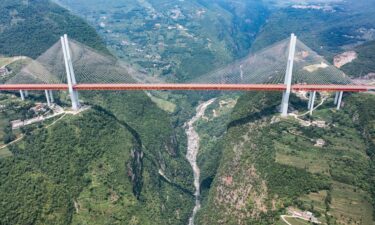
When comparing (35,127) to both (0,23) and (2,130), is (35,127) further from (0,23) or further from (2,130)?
(0,23)

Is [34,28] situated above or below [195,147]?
above

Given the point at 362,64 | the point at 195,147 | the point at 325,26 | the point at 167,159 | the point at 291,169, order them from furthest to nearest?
the point at 325,26
the point at 195,147
the point at 362,64
the point at 167,159
the point at 291,169

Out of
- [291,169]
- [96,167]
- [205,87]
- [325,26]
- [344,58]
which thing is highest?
[205,87]

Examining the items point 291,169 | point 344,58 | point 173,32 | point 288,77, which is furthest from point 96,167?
point 173,32

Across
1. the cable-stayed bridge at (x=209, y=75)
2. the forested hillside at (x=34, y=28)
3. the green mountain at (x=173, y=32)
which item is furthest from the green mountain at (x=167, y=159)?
the green mountain at (x=173, y=32)

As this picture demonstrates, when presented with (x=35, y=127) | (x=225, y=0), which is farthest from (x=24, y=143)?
(x=225, y=0)

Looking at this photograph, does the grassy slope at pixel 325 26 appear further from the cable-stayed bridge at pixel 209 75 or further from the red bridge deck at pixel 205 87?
the red bridge deck at pixel 205 87

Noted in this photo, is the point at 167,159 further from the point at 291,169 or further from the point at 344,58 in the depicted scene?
the point at 344,58
